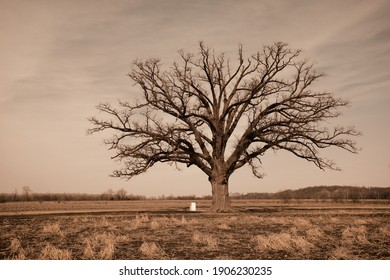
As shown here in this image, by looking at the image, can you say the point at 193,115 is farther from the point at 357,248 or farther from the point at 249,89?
the point at 357,248

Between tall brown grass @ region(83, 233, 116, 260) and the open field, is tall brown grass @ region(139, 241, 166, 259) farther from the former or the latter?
tall brown grass @ region(83, 233, 116, 260)

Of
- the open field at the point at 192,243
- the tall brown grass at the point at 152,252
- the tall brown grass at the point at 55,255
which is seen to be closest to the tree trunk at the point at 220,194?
the open field at the point at 192,243

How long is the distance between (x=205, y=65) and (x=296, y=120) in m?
5.19

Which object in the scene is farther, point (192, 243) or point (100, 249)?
point (192, 243)

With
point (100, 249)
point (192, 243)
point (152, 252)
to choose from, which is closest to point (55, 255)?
point (100, 249)

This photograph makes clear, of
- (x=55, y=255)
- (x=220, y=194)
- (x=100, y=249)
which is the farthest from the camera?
(x=220, y=194)

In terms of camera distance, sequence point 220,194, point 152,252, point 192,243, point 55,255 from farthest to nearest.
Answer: point 220,194
point 192,243
point 152,252
point 55,255

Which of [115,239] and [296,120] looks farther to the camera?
[296,120]

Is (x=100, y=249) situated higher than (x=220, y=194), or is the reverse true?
(x=220, y=194)

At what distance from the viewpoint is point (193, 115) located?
20312 millimetres

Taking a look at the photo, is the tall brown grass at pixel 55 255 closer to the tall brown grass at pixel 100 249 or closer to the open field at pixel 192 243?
the open field at pixel 192 243

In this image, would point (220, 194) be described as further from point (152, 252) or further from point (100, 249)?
point (152, 252)

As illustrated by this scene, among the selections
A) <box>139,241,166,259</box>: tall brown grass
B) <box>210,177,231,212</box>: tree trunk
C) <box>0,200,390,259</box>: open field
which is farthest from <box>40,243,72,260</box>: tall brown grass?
<box>210,177,231,212</box>: tree trunk
